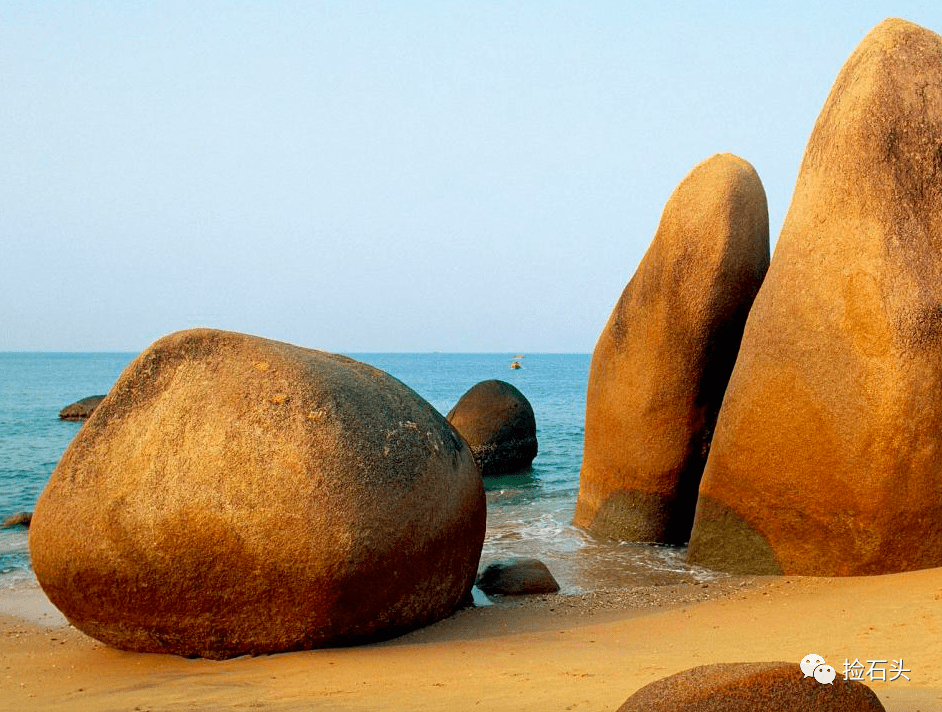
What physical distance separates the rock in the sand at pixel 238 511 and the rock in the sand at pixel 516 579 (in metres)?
1.45

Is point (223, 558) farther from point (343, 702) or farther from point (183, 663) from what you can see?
→ point (343, 702)

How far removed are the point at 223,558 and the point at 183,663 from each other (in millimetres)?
642

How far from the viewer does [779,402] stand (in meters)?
7.41

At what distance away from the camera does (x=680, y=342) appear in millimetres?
9000

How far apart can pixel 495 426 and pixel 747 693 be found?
14121 mm

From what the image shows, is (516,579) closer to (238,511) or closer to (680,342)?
(238,511)

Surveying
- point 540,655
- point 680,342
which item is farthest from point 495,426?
point 540,655

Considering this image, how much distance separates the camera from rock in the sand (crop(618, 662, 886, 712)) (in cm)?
313

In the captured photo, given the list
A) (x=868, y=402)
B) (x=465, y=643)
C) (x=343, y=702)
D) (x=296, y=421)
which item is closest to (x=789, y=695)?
(x=343, y=702)

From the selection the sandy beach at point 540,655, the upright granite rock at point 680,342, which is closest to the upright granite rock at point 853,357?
the sandy beach at point 540,655

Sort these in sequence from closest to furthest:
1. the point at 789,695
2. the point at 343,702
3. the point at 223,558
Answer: the point at 789,695
the point at 343,702
the point at 223,558

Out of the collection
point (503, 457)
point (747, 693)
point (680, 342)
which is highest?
point (680, 342)

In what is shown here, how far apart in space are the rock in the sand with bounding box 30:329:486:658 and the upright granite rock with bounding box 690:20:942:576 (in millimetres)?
2816

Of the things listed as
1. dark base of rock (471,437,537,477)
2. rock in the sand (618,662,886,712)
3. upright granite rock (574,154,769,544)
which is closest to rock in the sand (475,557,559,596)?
upright granite rock (574,154,769,544)
